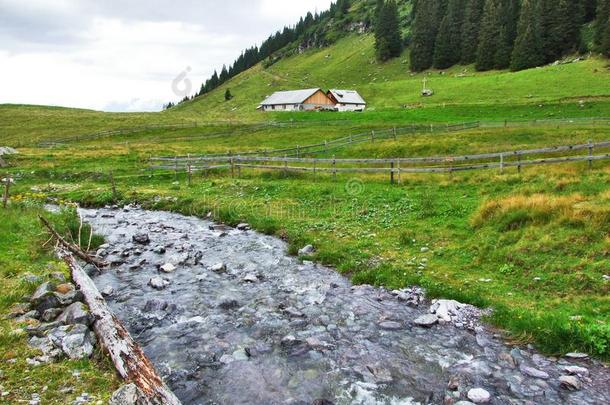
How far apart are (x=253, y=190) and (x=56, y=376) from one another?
62.3 ft

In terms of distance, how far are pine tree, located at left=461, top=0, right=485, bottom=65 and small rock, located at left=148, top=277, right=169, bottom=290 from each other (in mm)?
113672

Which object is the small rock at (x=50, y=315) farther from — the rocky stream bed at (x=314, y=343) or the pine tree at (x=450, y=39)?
the pine tree at (x=450, y=39)

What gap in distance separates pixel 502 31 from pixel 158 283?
108285 millimetres

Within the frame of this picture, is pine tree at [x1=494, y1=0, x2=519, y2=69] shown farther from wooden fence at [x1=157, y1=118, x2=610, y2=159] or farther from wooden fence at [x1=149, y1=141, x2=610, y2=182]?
wooden fence at [x1=149, y1=141, x2=610, y2=182]

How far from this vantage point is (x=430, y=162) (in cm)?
3184

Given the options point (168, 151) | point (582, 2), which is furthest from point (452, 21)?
point (168, 151)

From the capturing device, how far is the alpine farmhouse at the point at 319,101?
326ft

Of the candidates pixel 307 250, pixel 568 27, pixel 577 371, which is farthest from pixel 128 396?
pixel 568 27

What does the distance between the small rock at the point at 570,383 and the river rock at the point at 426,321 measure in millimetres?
2687

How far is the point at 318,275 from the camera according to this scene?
512 inches

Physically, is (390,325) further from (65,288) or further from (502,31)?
(502,31)

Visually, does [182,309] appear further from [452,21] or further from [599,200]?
[452,21]

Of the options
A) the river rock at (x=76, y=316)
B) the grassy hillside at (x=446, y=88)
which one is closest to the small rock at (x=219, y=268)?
the river rock at (x=76, y=316)

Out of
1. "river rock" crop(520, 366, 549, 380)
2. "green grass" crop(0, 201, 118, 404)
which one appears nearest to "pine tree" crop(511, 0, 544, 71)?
"river rock" crop(520, 366, 549, 380)
